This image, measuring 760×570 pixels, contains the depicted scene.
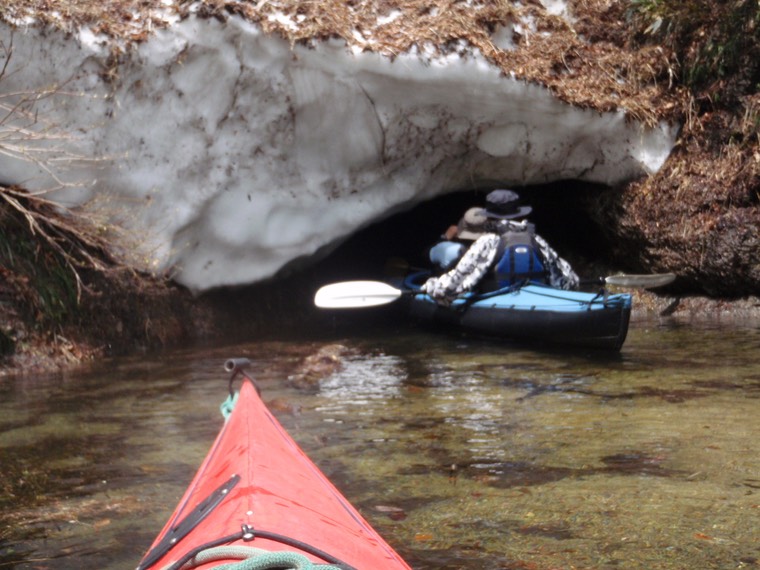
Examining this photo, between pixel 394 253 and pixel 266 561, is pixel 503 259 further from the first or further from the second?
pixel 266 561

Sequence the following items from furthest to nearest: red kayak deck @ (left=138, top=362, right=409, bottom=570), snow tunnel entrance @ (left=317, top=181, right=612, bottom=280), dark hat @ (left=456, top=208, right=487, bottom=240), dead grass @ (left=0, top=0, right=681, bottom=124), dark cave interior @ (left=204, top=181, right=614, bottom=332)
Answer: snow tunnel entrance @ (left=317, top=181, right=612, bottom=280), dark cave interior @ (left=204, top=181, right=614, bottom=332), dark hat @ (left=456, top=208, right=487, bottom=240), dead grass @ (left=0, top=0, right=681, bottom=124), red kayak deck @ (left=138, top=362, right=409, bottom=570)

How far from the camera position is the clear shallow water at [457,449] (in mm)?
4074

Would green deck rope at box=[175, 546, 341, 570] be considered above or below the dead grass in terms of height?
below

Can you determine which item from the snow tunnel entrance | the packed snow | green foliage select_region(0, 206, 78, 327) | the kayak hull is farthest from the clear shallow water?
the snow tunnel entrance

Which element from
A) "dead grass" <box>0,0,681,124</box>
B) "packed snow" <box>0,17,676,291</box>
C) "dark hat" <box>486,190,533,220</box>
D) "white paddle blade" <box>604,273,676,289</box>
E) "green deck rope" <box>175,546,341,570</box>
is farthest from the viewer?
"dark hat" <box>486,190,533,220</box>

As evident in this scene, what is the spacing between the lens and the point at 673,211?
9516mm

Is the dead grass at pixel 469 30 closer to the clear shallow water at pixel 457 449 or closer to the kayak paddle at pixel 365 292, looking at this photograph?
the kayak paddle at pixel 365 292

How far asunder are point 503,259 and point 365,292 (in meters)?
1.16

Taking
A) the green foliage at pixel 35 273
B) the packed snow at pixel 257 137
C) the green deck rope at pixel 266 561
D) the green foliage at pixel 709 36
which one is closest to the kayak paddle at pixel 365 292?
the packed snow at pixel 257 137

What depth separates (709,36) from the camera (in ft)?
30.5

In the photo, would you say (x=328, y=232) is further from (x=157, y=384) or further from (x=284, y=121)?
(x=157, y=384)

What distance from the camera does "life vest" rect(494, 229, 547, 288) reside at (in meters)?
8.49

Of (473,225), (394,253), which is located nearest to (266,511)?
(473,225)

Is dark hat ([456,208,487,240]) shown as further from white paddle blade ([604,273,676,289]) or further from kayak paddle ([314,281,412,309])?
white paddle blade ([604,273,676,289])
